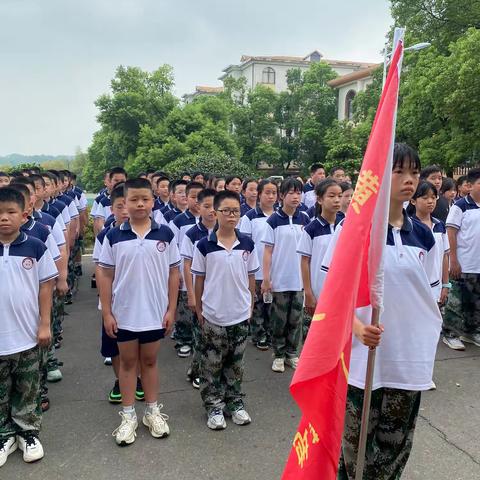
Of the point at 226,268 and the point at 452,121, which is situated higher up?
the point at 452,121

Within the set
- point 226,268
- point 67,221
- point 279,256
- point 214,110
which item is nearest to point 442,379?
point 279,256

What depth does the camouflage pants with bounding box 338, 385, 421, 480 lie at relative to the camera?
7.42ft

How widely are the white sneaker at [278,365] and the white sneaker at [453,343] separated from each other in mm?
1986

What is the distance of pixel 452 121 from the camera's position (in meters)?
15.0

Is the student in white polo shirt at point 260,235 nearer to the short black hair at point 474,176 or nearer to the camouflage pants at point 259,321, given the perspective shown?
the camouflage pants at point 259,321

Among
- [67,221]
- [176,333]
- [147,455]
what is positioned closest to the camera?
[147,455]

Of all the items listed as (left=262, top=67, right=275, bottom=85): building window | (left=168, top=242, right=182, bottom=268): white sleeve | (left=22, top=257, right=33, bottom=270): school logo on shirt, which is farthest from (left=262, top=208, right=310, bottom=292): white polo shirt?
(left=262, top=67, right=275, bottom=85): building window

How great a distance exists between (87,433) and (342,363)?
97.8 inches

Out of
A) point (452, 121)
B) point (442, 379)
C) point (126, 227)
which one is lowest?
point (442, 379)

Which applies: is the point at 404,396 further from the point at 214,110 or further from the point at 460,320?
the point at 214,110

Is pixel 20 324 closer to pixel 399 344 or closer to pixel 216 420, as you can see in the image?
pixel 216 420

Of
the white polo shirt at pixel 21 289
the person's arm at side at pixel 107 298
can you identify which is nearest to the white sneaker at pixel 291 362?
the person's arm at side at pixel 107 298

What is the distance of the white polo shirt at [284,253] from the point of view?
4.65 m

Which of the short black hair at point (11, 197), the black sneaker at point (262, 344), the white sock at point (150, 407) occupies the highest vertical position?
the short black hair at point (11, 197)
